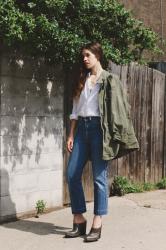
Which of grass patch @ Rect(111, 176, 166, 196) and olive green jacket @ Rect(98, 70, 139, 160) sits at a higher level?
olive green jacket @ Rect(98, 70, 139, 160)

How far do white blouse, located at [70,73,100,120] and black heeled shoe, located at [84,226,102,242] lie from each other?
106 centimetres

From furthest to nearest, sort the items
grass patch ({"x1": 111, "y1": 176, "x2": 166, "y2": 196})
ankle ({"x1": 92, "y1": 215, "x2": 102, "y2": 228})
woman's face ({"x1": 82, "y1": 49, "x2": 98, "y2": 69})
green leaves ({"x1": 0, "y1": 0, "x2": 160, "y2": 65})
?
grass patch ({"x1": 111, "y1": 176, "x2": 166, "y2": 196}) < green leaves ({"x1": 0, "y1": 0, "x2": 160, "y2": 65}) < woman's face ({"x1": 82, "y1": 49, "x2": 98, "y2": 69}) < ankle ({"x1": 92, "y1": 215, "x2": 102, "y2": 228})

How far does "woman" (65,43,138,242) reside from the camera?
561 centimetres

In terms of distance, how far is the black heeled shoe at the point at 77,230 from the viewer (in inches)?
227

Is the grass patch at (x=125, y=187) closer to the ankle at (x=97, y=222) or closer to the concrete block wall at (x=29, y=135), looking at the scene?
the concrete block wall at (x=29, y=135)

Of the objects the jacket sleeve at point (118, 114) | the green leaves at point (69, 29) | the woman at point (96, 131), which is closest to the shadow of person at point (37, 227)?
the woman at point (96, 131)

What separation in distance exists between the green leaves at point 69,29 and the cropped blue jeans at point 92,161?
1020mm

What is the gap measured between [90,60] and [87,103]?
408 mm

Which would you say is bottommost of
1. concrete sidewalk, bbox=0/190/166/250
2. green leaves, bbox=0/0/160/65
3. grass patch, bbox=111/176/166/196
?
concrete sidewalk, bbox=0/190/166/250

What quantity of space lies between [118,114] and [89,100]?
305 millimetres

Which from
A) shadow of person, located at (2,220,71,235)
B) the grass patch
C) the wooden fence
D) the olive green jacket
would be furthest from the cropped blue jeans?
the grass patch

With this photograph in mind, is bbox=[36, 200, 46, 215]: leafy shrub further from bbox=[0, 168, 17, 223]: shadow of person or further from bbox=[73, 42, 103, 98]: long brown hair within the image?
bbox=[73, 42, 103, 98]: long brown hair

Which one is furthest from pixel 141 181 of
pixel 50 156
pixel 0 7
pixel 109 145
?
pixel 0 7

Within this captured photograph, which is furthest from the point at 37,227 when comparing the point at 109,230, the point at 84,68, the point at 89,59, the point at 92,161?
the point at 89,59
